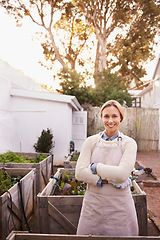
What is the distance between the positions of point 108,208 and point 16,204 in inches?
76.1

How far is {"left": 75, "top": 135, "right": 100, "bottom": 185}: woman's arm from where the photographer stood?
1.94m

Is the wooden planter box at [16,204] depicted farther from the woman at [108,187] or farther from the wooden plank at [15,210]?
the woman at [108,187]

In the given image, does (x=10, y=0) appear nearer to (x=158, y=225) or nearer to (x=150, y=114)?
(x=150, y=114)

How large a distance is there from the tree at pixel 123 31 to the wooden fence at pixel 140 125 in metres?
6.48

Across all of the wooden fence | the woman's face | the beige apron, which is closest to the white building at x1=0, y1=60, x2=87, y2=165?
the wooden fence

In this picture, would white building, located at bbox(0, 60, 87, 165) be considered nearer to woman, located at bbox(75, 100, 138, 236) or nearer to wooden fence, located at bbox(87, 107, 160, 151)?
wooden fence, located at bbox(87, 107, 160, 151)

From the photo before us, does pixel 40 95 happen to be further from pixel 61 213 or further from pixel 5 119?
pixel 61 213

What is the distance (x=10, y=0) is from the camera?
716 inches

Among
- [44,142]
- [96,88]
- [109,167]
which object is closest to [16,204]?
[109,167]

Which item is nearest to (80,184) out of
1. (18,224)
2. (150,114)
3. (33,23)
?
(18,224)

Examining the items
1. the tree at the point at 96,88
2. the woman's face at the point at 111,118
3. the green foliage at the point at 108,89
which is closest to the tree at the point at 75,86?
the tree at the point at 96,88

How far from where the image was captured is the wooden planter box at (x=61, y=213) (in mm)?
2959

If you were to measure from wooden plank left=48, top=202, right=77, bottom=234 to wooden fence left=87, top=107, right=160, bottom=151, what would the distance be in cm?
1078

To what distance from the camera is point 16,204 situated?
11.2 ft
